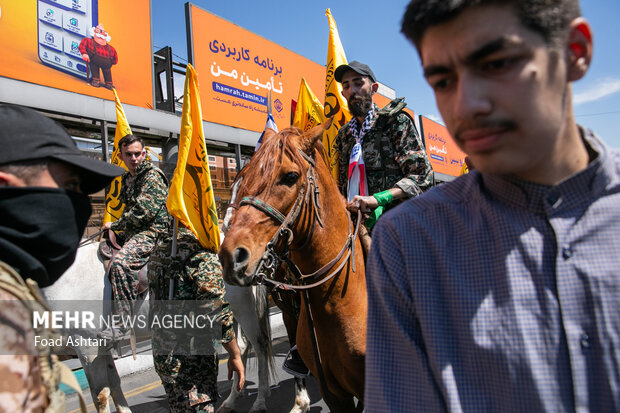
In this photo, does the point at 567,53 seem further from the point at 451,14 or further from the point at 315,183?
the point at 315,183

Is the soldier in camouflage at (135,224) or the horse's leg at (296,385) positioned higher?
the soldier in camouflage at (135,224)

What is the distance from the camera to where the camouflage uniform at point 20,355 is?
1031 millimetres

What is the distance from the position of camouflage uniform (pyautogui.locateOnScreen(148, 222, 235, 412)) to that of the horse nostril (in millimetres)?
1666

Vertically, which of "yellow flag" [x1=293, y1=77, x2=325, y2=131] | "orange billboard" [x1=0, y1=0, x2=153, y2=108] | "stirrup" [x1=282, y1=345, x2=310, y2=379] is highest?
"orange billboard" [x1=0, y1=0, x2=153, y2=108]

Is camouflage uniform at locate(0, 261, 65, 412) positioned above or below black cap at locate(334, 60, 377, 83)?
below

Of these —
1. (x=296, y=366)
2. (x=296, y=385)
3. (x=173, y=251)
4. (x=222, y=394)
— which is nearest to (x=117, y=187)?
(x=173, y=251)

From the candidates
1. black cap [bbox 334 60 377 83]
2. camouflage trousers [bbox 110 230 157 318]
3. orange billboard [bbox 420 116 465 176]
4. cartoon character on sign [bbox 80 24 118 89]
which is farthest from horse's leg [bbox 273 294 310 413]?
orange billboard [bbox 420 116 465 176]

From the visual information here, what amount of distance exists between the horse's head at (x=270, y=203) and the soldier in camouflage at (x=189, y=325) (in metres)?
1.54

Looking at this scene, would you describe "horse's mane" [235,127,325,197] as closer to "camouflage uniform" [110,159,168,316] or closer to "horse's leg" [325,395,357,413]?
"horse's leg" [325,395,357,413]

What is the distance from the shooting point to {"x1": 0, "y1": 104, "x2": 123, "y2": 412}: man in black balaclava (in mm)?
1065

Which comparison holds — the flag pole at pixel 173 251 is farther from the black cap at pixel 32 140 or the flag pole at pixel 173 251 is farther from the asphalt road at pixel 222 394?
the black cap at pixel 32 140

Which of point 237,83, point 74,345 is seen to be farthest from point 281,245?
point 237,83

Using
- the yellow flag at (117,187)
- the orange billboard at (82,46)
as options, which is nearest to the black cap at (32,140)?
the yellow flag at (117,187)

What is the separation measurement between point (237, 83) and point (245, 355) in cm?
783
